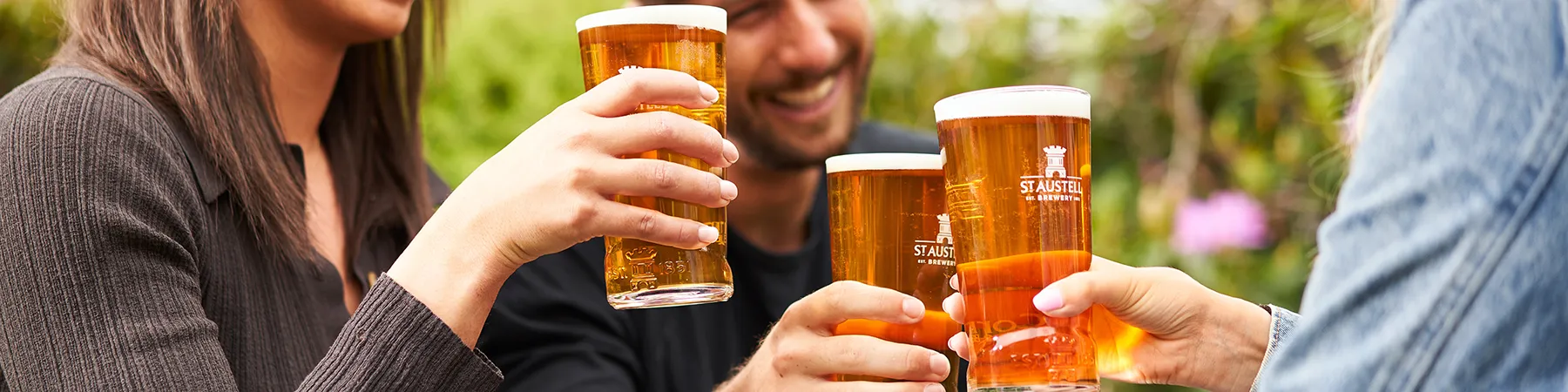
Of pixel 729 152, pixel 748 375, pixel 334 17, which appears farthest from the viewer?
pixel 334 17

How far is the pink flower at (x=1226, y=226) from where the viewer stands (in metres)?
3.87

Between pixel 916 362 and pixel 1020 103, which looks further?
pixel 916 362

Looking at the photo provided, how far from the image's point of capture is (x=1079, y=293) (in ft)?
4.84

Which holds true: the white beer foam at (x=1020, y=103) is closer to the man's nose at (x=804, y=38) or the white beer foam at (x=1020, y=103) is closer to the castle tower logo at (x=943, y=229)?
the castle tower logo at (x=943, y=229)

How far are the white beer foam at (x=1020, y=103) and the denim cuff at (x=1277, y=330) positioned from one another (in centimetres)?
51

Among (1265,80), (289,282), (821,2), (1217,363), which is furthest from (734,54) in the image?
(1265,80)

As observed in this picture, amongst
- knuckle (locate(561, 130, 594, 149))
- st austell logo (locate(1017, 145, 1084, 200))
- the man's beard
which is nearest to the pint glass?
st austell logo (locate(1017, 145, 1084, 200))

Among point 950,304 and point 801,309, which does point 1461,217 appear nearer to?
point 950,304

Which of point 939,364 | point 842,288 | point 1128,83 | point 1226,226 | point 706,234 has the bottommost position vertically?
point 1226,226

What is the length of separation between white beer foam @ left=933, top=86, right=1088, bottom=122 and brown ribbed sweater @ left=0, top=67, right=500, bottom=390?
684 millimetres

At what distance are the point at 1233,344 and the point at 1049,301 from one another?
18.2 inches

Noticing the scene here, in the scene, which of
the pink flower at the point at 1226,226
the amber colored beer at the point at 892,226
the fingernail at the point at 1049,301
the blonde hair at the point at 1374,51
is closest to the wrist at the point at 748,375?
the amber colored beer at the point at 892,226

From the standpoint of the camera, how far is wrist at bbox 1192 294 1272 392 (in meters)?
1.77

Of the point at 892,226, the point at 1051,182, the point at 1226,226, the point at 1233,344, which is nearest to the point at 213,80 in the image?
the point at 892,226
